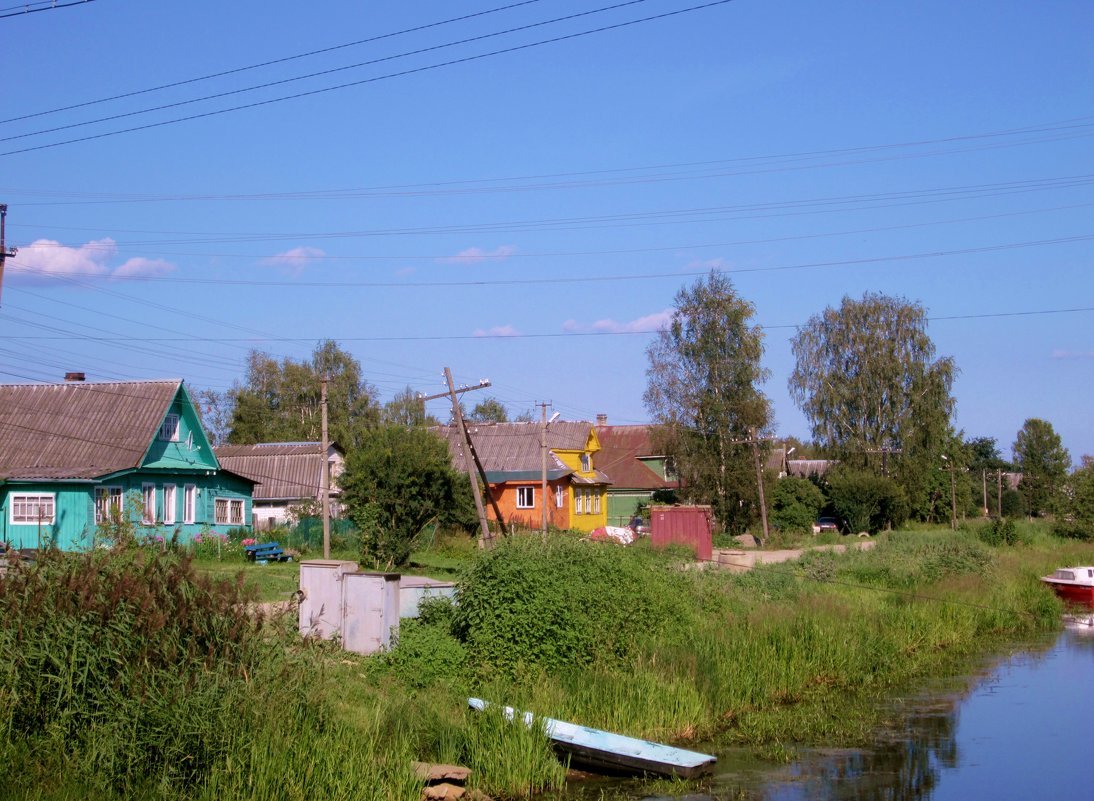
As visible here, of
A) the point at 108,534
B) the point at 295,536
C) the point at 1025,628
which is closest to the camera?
the point at 108,534

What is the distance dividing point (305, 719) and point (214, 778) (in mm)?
1324

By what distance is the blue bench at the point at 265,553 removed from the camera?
108 feet

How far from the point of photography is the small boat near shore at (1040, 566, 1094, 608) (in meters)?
32.4

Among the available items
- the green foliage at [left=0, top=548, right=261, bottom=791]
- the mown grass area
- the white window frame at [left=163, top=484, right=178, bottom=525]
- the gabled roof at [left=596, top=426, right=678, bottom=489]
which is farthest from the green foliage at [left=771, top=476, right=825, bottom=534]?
the green foliage at [left=0, top=548, right=261, bottom=791]

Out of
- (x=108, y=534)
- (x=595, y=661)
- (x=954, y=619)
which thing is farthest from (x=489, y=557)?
(x=954, y=619)

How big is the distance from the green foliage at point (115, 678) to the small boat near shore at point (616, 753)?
404 cm

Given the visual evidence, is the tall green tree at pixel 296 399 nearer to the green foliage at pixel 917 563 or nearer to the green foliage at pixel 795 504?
the green foliage at pixel 795 504

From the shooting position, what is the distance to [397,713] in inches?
507

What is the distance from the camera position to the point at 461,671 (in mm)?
15414

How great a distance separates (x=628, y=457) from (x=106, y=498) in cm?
4059

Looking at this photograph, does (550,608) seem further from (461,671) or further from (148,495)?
(148,495)

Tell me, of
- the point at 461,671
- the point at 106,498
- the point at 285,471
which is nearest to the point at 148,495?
the point at 106,498

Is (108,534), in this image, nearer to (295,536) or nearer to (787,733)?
(787,733)

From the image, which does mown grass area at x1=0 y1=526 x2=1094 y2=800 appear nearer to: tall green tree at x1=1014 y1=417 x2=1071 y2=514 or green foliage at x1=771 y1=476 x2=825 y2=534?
green foliage at x1=771 y1=476 x2=825 y2=534
